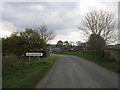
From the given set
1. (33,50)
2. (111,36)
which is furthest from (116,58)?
(33,50)

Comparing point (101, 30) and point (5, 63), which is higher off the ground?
point (101, 30)

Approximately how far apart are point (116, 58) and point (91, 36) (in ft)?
43.5

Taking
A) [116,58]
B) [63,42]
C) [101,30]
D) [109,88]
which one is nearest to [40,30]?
[101,30]

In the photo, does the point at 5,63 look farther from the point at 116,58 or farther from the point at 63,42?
the point at 63,42

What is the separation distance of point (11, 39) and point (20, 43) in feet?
7.78

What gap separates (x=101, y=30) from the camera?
1234 inches

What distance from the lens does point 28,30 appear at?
37.1 m

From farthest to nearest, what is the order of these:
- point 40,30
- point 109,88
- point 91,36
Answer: point 40,30, point 91,36, point 109,88

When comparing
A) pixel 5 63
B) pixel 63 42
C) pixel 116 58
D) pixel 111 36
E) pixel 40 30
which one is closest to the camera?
pixel 5 63

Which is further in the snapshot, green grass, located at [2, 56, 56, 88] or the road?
the road

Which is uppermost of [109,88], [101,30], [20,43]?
[101,30]

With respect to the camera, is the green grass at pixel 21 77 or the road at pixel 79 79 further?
the road at pixel 79 79

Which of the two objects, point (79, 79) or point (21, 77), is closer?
point (79, 79)

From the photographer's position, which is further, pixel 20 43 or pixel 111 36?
pixel 20 43
